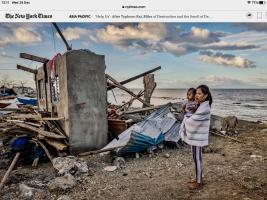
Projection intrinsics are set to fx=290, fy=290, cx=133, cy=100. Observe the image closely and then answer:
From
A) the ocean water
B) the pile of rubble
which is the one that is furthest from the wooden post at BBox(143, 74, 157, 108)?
the pile of rubble

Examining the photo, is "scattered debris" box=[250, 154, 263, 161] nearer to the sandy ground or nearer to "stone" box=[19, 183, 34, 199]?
the sandy ground

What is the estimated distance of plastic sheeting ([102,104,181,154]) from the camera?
709 centimetres

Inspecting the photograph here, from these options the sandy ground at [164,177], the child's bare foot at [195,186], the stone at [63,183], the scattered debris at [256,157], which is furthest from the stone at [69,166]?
the scattered debris at [256,157]

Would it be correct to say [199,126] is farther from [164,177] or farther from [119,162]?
[119,162]

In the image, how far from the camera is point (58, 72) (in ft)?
27.6

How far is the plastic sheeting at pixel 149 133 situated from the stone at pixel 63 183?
1687mm

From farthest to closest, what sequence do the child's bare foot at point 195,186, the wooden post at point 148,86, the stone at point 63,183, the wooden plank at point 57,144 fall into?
the wooden post at point 148,86, the wooden plank at point 57,144, the stone at point 63,183, the child's bare foot at point 195,186

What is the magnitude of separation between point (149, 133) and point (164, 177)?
7.02 ft

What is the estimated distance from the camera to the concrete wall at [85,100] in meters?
7.66

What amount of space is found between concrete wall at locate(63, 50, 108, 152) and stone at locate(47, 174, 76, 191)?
2155 mm

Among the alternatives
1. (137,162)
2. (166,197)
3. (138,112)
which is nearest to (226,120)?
(138,112)

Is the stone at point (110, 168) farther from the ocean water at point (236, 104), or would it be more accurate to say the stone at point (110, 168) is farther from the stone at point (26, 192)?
the ocean water at point (236, 104)

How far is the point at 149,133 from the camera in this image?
7852mm

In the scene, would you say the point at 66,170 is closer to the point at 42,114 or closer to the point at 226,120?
the point at 42,114
